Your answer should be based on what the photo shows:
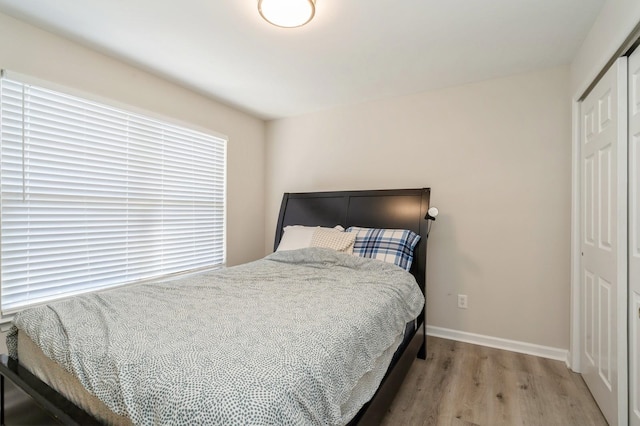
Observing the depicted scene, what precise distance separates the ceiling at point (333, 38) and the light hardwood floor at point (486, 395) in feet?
6.76

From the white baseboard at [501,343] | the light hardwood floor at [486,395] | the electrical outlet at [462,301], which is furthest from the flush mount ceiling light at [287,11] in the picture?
the white baseboard at [501,343]

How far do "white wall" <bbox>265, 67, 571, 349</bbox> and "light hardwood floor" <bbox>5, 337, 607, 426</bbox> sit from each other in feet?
1.15

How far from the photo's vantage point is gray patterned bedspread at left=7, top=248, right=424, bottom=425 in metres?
0.77

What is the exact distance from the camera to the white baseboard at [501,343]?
234 cm

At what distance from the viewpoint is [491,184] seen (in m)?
2.57

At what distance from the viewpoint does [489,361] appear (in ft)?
7.62

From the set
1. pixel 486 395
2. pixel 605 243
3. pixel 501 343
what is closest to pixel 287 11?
pixel 605 243

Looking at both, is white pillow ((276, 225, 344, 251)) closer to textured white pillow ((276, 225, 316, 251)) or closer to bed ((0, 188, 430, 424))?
textured white pillow ((276, 225, 316, 251))

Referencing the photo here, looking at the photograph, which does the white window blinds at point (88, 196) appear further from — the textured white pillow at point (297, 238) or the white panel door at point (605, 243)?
the white panel door at point (605, 243)

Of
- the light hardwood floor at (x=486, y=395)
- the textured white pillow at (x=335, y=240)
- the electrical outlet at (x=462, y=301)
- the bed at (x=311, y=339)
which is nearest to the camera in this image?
the bed at (x=311, y=339)

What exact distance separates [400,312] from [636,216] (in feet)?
4.00

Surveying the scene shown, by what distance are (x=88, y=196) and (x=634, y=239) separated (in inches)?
130

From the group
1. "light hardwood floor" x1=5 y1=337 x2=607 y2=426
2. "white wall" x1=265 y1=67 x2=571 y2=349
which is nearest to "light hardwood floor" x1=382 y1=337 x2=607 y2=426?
"light hardwood floor" x1=5 y1=337 x2=607 y2=426

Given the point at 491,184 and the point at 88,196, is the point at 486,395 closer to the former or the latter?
the point at 491,184
